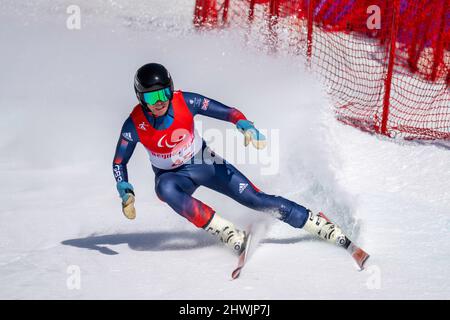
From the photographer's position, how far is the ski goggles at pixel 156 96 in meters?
4.27

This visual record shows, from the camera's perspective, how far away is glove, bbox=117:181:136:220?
4227 millimetres

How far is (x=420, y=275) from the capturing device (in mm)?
3963

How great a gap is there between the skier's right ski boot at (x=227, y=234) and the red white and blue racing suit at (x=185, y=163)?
0.06 m

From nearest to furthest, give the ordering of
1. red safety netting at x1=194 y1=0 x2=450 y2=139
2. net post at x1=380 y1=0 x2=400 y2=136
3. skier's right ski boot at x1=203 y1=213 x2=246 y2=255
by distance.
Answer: skier's right ski boot at x1=203 y1=213 x2=246 y2=255, net post at x1=380 y1=0 x2=400 y2=136, red safety netting at x1=194 y1=0 x2=450 y2=139

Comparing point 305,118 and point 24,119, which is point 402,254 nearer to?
point 305,118

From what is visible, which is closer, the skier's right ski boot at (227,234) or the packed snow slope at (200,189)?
the packed snow slope at (200,189)

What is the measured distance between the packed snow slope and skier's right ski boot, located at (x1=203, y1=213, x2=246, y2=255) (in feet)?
0.45

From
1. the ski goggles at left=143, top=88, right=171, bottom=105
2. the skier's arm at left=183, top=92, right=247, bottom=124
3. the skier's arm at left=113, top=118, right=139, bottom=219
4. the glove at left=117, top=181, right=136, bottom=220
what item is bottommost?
the glove at left=117, top=181, right=136, bottom=220

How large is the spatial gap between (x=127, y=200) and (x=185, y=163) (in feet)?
2.10

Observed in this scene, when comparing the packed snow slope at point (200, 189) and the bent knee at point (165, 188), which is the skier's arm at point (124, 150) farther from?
the packed snow slope at point (200, 189)

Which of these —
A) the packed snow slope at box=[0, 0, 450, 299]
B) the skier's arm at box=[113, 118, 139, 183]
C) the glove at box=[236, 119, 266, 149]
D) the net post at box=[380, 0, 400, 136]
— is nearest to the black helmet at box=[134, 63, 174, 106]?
the skier's arm at box=[113, 118, 139, 183]

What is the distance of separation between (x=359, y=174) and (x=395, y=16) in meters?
2.18

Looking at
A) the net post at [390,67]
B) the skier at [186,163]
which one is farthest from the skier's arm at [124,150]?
the net post at [390,67]

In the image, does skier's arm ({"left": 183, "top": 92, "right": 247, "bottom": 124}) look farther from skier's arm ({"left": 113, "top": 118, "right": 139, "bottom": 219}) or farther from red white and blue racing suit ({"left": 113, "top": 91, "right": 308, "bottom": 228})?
skier's arm ({"left": 113, "top": 118, "right": 139, "bottom": 219})
